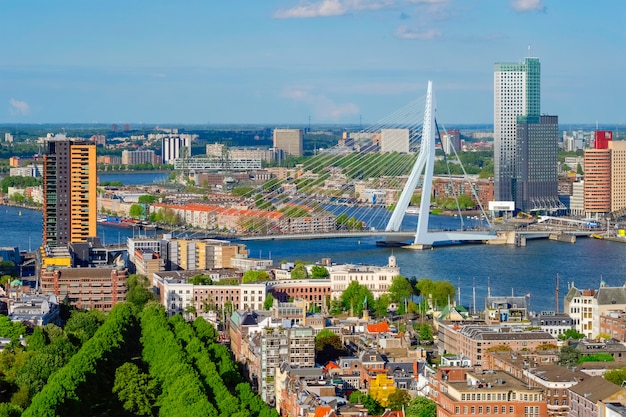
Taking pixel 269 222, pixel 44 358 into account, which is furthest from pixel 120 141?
pixel 44 358

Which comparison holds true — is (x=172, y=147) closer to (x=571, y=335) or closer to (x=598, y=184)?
(x=598, y=184)

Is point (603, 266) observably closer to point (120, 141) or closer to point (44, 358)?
point (44, 358)

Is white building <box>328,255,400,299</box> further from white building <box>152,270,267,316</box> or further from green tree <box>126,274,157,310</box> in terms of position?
green tree <box>126,274,157,310</box>

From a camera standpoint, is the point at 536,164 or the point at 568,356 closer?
the point at 568,356

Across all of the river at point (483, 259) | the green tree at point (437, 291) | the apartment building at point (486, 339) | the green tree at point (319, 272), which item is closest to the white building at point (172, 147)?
the river at point (483, 259)

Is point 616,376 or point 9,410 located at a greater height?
point 616,376

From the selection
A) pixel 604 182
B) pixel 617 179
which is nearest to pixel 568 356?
pixel 604 182
